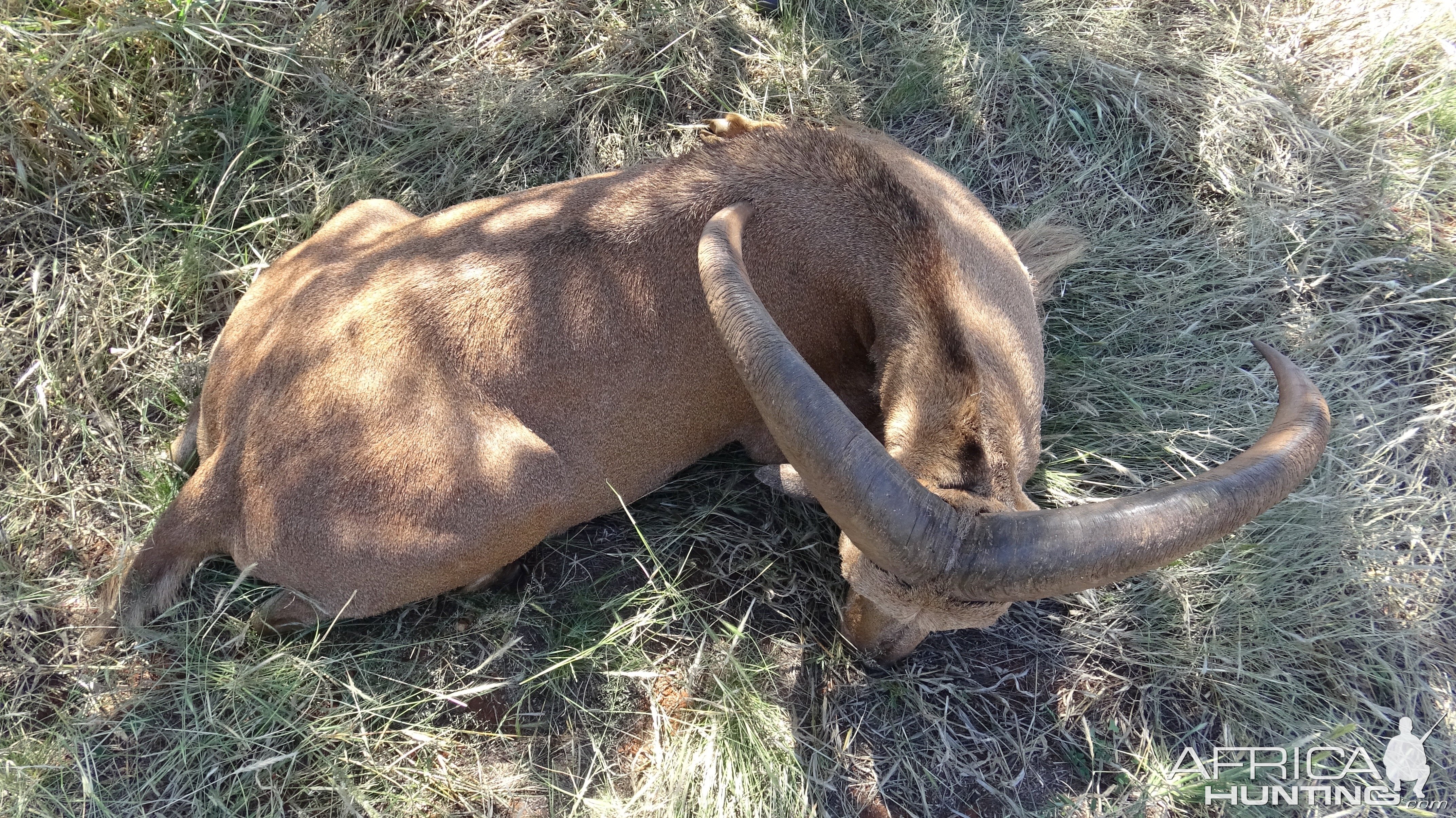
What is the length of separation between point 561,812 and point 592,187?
9.55ft

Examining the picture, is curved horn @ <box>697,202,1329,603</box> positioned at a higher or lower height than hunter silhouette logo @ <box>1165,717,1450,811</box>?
higher

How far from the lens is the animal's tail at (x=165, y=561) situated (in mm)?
3588

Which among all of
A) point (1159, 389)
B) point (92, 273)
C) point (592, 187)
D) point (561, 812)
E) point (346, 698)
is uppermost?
point (592, 187)

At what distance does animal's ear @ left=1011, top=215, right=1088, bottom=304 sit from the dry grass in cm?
19

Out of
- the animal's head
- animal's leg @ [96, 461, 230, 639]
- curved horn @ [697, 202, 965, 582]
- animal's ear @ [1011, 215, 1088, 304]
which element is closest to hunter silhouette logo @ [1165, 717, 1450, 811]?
the animal's head

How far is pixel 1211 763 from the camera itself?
3920 mm

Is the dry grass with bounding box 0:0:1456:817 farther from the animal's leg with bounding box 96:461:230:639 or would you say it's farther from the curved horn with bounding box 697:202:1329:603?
the curved horn with bounding box 697:202:1329:603

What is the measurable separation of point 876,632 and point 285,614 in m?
2.72

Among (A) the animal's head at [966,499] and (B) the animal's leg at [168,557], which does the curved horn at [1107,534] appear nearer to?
(A) the animal's head at [966,499]

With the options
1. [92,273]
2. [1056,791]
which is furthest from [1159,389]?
Result: [92,273]

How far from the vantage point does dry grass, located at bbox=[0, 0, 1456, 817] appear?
12.6 feet

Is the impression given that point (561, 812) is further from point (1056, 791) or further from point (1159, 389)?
point (1159, 389)

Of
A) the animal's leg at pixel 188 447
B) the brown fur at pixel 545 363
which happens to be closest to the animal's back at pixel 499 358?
the brown fur at pixel 545 363

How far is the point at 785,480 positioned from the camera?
142 inches
